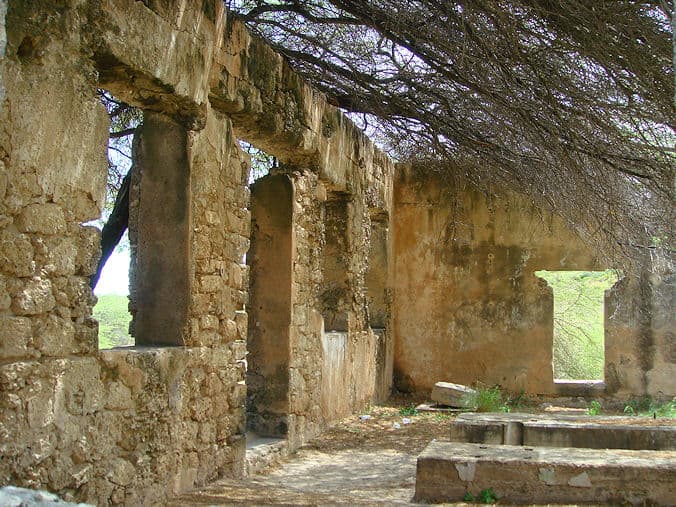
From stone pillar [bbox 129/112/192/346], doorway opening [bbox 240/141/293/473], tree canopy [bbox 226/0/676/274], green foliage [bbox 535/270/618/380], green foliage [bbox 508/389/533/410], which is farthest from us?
green foliage [bbox 535/270/618/380]

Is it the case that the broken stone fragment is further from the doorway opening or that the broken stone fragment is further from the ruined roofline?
the doorway opening

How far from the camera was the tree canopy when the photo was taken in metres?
5.76

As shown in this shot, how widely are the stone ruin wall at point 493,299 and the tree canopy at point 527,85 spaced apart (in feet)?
4.91

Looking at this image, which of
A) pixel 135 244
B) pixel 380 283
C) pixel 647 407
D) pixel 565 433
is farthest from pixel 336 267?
pixel 647 407

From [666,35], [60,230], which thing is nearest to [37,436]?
[60,230]

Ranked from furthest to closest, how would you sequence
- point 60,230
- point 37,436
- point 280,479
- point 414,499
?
point 280,479
point 414,499
point 60,230
point 37,436

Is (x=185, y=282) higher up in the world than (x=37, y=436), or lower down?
higher up

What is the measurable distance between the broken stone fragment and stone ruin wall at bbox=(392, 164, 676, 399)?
3.96ft

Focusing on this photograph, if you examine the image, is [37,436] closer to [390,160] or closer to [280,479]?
[280,479]

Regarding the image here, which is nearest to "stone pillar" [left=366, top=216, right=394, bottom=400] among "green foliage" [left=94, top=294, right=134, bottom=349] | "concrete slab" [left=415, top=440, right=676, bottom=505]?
"green foliage" [left=94, top=294, right=134, bottom=349]

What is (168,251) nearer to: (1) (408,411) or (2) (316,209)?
(2) (316,209)

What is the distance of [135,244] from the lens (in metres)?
5.22

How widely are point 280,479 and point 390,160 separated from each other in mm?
6320

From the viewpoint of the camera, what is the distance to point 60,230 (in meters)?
3.82
